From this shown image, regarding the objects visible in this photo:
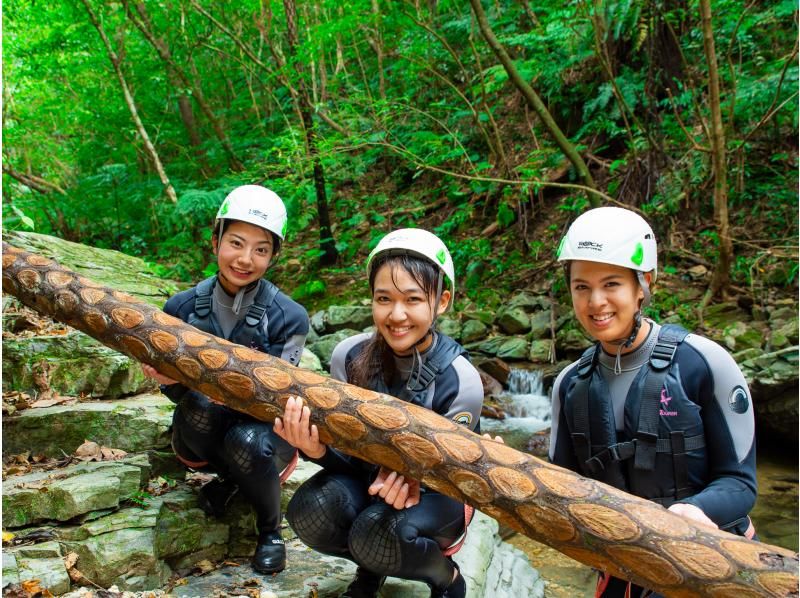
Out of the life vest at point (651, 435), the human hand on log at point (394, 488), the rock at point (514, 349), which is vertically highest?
the life vest at point (651, 435)

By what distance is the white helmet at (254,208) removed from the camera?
10.1 feet

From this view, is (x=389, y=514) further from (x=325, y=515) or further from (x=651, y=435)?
(x=651, y=435)

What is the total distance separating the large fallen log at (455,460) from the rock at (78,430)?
2.56 feet

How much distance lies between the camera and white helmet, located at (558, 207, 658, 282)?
2264 millimetres

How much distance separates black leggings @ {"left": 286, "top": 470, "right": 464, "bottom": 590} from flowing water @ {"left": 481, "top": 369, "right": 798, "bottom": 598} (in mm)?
1916

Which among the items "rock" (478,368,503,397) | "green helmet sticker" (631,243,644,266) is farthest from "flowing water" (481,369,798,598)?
"green helmet sticker" (631,243,644,266)

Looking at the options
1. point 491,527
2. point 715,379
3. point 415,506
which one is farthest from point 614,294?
point 491,527

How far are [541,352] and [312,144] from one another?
516 centimetres

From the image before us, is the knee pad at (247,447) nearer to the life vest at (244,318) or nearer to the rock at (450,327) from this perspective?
the life vest at (244,318)

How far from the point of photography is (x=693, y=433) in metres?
2.18

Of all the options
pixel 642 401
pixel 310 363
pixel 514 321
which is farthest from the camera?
pixel 514 321

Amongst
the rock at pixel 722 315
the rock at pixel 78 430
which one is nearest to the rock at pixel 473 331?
Result: the rock at pixel 722 315

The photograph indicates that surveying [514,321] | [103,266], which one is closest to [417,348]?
[103,266]

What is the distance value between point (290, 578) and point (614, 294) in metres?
2.00
